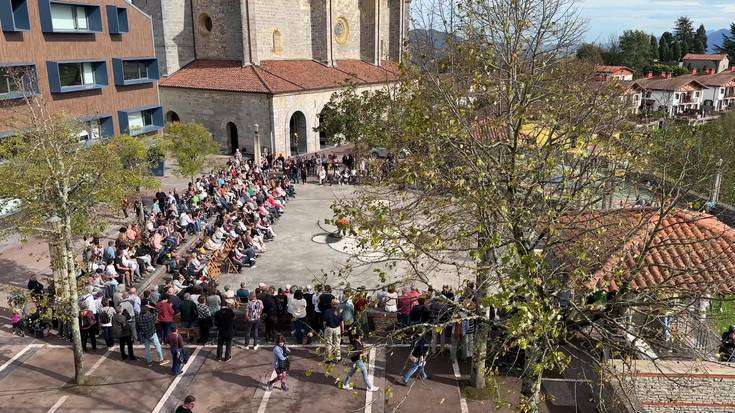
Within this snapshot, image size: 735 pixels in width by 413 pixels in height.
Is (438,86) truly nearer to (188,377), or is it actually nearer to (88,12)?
(188,377)

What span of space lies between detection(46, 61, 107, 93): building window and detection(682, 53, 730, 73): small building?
92782 millimetres

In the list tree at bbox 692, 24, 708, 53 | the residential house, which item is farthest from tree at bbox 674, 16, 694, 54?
the residential house

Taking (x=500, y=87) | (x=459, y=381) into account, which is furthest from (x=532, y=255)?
(x=459, y=381)

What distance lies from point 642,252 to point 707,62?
102 meters

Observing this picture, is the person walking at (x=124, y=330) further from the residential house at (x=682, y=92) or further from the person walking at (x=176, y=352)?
the residential house at (x=682, y=92)

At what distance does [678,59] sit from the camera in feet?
316

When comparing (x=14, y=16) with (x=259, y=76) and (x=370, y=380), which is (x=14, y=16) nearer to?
(x=259, y=76)

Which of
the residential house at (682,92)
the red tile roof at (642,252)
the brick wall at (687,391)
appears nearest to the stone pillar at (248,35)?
the red tile roof at (642,252)

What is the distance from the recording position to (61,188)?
38.8 feet

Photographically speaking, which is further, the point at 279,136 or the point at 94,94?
the point at 279,136

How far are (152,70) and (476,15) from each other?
27305 mm

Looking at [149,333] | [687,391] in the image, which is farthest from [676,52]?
[149,333]

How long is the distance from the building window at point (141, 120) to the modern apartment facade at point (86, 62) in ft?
0.16

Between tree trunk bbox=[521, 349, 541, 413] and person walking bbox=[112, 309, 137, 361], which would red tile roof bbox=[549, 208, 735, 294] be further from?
person walking bbox=[112, 309, 137, 361]
